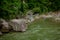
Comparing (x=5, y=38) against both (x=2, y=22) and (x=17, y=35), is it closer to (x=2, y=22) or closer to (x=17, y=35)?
(x=17, y=35)

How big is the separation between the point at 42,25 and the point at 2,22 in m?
3.04

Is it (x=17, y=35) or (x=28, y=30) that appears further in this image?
(x=28, y=30)

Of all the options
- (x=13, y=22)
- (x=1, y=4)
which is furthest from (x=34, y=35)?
(x=1, y=4)

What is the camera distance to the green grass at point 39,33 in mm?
12773

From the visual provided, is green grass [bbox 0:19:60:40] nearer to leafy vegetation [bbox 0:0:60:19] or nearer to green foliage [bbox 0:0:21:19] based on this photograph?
green foliage [bbox 0:0:21:19]

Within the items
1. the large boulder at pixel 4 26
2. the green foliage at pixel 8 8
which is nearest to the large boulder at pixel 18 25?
the large boulder at pixel 4 26

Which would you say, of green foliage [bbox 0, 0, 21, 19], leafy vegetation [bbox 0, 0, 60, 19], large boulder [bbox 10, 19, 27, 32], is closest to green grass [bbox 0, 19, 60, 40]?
large boulder [bbox 10, 19, 27, 32]

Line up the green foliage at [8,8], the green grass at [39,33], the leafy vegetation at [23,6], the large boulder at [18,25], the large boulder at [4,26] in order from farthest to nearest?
the leafy vegetation at [23,6]
the green foliage at [8,8]
the large boulder at [18,25]
the large boulder at [4,26]
the green grass at [39,33]

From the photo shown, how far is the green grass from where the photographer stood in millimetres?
12773

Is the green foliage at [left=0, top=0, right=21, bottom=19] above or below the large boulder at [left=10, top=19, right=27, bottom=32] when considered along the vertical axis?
above

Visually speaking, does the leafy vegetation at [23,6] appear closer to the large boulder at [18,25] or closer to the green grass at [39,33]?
the large boulder at [18,25]

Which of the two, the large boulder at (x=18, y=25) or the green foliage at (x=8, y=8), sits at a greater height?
the green foliage at (x=8, y=8)

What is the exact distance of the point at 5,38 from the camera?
12875 mm

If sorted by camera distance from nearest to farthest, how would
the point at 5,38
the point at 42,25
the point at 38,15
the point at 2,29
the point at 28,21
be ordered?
the point at 5,38, the point at 2,29, the point at 42,25, the point at 28,21, the point at 38,15
